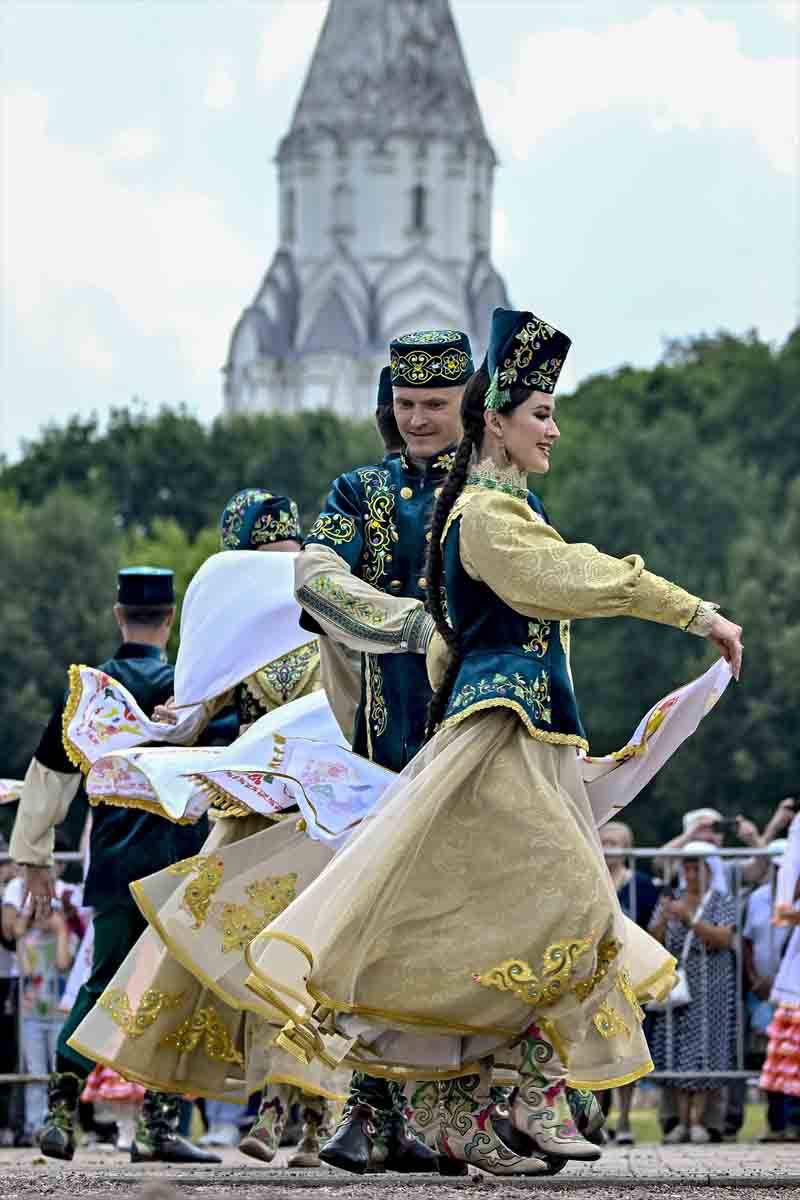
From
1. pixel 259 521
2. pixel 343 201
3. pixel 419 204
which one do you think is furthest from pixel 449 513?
pixel 419 204

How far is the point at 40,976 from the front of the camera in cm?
1697

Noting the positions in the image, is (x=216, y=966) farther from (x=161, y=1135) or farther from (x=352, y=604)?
(x=352, y=604)

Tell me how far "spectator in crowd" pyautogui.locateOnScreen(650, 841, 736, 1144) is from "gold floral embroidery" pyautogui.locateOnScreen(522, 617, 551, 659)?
7195mm

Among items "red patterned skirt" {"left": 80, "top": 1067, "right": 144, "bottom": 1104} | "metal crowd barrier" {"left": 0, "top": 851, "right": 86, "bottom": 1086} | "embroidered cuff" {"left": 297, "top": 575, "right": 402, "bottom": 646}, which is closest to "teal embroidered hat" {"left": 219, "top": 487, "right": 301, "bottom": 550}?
"embroidered cuff" {"left": 297, "top": 575, "right": 402, "bottom": 646}

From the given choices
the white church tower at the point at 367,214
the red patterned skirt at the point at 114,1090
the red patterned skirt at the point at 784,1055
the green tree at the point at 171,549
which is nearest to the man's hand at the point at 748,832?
the red patterned skirt at the point at 784,1055

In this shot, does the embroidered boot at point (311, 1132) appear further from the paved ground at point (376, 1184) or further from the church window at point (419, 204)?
the church window at point (419, 204)

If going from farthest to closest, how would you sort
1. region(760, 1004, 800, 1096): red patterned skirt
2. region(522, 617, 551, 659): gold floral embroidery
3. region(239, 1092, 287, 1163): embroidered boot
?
region(760, 1004, 800, 1096): red patterned skirt < region(239, 1092, 287, 1163): embroidered boot < region(522, 617, 551, 659): gold floral embroidery

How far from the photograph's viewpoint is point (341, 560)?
966 cm

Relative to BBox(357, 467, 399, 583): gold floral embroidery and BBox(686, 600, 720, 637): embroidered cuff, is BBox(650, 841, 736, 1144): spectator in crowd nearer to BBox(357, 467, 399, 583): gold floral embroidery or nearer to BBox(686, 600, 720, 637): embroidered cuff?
BBox(357, 467, 399, 583): gold floral embroidery

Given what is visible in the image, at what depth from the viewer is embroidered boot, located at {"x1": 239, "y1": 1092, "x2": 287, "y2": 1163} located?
1050 cm

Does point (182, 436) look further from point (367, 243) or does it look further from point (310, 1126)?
point (310, 1126)

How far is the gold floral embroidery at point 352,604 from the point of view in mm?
9406

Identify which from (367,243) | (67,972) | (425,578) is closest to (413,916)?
(425,578)

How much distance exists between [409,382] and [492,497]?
112 cm
